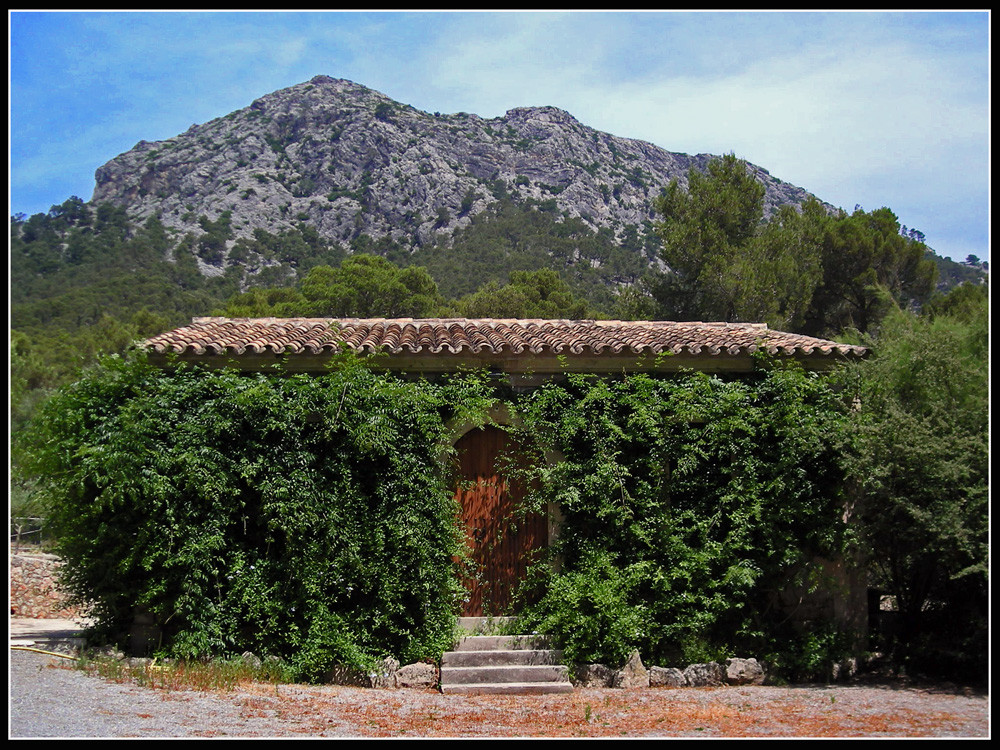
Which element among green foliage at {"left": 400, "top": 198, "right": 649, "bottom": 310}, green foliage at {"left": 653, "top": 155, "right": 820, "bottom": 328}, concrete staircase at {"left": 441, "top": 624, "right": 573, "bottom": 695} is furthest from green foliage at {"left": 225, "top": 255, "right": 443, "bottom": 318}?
concrete staircase at {"left": 441, "top": 624, "right": 573, "bottom": 695}

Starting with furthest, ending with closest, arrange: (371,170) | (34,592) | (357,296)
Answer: (371,170) < (357,296) < (34,592)

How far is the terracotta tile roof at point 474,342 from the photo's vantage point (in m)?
9.27

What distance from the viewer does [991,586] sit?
25.3 feet

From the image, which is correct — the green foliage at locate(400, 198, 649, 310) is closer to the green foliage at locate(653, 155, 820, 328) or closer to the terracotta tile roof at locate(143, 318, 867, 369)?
the green foliage at locate(653, 155, 820, 328)

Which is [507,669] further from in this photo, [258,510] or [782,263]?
[782,263]

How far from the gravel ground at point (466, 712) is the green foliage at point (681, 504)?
0.77 m

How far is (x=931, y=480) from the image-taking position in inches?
321

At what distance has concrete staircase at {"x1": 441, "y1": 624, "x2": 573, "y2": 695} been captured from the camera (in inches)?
329

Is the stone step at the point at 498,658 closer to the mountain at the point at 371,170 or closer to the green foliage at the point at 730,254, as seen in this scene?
the green foliage at the point at 730,254

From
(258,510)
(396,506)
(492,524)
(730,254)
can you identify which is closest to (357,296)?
(730,254)

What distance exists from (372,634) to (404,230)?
158 feet

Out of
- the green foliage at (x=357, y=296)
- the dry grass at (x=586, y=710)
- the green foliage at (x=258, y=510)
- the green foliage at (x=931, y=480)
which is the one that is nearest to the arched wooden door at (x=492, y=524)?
the green foliage at (x=258, y=510)

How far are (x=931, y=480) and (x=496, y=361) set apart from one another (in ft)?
15.2

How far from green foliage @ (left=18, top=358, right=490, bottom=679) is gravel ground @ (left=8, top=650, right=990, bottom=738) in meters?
0.82
